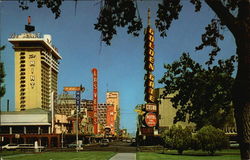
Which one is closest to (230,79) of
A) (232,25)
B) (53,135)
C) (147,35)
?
(232,25)

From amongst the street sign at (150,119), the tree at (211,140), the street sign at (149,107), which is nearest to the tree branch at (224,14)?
the street sign at (149,107)

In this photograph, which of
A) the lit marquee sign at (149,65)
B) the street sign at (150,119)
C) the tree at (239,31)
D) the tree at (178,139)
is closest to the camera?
the tree at (239,31)

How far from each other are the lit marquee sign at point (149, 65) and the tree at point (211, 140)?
908 centimetres

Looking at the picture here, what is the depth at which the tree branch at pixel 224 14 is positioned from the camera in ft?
19.0

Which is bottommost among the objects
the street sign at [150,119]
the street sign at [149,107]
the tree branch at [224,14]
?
the street sign at [150,119]

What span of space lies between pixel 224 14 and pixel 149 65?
4366 centimetres

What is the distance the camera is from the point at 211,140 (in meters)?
49.1

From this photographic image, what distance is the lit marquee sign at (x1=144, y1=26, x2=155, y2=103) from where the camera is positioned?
160ft

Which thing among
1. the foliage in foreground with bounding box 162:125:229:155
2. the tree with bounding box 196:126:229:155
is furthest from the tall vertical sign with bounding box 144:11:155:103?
the tree with bounding box 196:126:229:155

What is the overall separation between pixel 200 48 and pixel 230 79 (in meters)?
0.92

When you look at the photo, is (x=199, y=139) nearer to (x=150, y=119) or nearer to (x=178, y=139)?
(x=178, y=139)

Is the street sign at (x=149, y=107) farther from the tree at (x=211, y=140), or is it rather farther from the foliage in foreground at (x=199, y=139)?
the tree at (x=211, y=140)

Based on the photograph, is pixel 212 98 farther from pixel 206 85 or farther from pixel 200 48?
pixel 200 48

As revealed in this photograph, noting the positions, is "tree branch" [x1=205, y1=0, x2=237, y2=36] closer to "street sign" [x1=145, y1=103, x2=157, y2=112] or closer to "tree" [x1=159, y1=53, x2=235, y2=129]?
"tree" [x1=159, y1=53, x2=235, y2=129]
